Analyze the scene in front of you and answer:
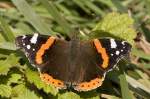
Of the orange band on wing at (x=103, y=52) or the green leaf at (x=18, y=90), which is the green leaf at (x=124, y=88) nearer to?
the orange band on wing at (x=103, y=52)

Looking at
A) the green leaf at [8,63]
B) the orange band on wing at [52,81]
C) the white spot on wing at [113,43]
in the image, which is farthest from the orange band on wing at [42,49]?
the white spot on wing at [113,43]

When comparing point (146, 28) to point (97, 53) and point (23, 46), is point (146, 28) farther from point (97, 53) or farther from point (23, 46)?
point (23, 46)

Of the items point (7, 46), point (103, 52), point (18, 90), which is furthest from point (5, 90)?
point (103, 52)

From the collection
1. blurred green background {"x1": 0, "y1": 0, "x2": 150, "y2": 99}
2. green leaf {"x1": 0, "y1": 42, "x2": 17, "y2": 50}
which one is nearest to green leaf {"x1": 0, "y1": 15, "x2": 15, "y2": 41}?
blurred green background {"x1": 0, "y1": 0, "x2": 150, "y2": 99}

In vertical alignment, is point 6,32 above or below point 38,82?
above

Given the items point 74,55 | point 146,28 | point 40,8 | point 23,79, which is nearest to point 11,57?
point 23,79

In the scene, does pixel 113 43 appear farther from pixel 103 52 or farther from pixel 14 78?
pixel 14 78
